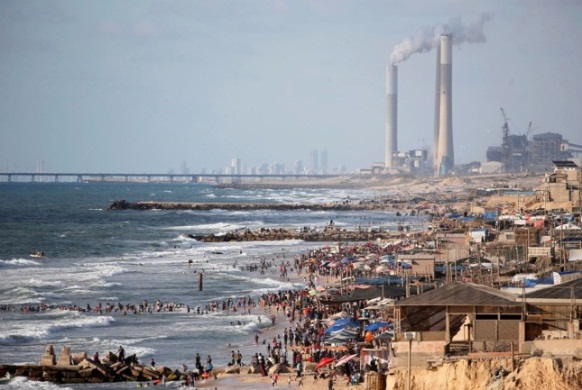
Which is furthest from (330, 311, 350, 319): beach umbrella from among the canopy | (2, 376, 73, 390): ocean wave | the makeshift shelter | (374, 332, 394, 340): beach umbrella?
the makeshift shelter

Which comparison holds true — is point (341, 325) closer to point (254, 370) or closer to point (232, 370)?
point (254, 370)

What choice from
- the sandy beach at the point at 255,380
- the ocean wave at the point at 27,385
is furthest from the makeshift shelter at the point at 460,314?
the ocean wave at the point at 27,385

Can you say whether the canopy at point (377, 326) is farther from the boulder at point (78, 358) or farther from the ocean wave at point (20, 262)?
the ocean wave at point (20, 262)

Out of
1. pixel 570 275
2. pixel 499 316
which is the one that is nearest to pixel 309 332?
pixel 570 275

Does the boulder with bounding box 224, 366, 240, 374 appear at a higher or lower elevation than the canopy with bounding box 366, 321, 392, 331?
lower

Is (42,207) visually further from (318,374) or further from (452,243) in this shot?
(318,374)

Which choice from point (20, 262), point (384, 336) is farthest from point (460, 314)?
point (20, 262)

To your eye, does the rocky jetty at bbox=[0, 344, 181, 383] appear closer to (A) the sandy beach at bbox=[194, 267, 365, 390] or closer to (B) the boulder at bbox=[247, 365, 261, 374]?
(A) the sandy beach at bbox=[194, 267, 365, 390]
